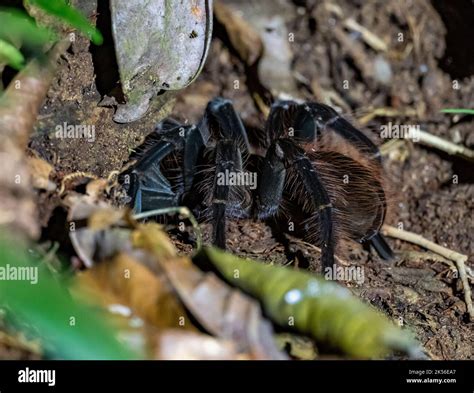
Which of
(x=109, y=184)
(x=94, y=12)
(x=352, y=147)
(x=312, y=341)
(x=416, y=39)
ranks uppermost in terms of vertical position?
(x=416, y=39)

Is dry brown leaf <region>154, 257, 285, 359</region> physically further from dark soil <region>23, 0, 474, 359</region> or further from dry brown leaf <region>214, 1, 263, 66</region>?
dry brown leaf <region>214, 1, 263, 66</region>

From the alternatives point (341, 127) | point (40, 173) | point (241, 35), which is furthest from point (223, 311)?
point (241, 35)

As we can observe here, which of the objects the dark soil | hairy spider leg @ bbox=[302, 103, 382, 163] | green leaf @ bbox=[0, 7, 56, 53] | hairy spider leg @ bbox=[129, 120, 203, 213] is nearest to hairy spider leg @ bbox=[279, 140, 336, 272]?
the dark soil

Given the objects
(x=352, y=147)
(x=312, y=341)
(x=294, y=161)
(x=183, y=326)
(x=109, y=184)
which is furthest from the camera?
(x=352, y=147)

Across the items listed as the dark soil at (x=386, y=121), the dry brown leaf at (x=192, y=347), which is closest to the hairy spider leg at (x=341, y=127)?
the dark soil at (x=386, y=121)

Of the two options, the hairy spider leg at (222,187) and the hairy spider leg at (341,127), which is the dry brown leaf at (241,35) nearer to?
the hairy spider leg at (341,127)

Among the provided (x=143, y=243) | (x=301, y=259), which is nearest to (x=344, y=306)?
(x=143, y=243)
